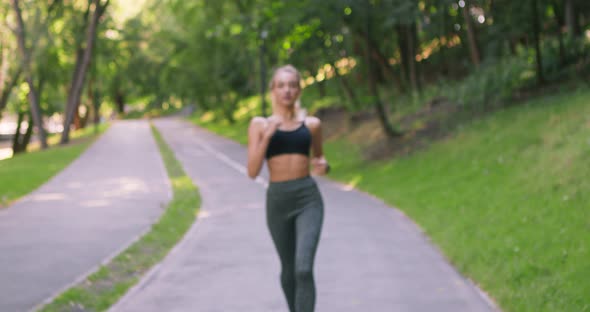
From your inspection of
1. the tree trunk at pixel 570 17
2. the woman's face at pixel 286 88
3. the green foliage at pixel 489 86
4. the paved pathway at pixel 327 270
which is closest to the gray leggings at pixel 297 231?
the woman's face at pixel 286 88

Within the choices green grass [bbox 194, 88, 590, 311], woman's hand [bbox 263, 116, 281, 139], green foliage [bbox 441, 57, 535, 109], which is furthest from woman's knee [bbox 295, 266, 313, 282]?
green foliage [bbox 441, 57, 535, 109]

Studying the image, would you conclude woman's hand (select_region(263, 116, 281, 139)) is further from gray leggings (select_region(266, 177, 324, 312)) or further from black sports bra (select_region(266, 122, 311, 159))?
gray leggings (select_region(266, 177, 324, 312))

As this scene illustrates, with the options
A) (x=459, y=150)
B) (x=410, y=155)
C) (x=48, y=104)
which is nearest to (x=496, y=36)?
(x=410, y=155)

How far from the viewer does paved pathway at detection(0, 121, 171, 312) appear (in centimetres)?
831

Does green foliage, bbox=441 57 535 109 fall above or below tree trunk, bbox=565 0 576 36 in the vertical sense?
below

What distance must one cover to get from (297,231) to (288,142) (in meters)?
0.59

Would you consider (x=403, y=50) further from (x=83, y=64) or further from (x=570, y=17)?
(x=83, y=64)

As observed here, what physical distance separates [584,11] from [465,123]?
7130mm

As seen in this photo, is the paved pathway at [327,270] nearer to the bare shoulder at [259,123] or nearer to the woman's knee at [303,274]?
the woman's knee at [303,274]

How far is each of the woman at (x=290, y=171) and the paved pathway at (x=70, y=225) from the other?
3.21 m

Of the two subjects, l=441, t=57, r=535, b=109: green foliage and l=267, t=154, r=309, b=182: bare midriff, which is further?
l=441, t=57, r=535, b=109: green foliage

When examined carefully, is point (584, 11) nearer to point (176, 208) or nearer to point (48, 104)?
point (176, 208)

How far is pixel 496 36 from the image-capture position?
70.0 feet

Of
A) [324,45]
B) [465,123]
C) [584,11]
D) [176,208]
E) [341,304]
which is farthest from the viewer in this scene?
[584,11]
